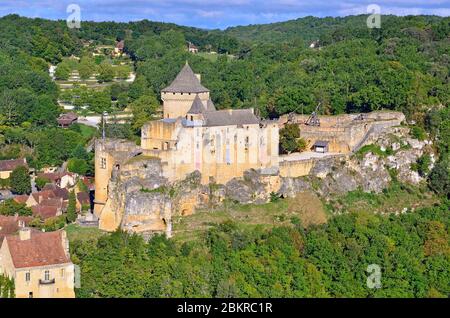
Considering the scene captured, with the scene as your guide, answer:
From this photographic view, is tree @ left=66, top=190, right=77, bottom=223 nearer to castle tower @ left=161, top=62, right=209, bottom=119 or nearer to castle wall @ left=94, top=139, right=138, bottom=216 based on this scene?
castle wall @ left=94, top=139, right=138, bottom=216

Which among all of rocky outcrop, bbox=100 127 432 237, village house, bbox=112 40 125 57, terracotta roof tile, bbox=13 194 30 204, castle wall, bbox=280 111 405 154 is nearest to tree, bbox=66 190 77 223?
rocky outcrop, bbox=100 127 432 237

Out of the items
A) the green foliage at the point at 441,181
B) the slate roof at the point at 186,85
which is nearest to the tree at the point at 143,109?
the slate roof at the point at 186,85

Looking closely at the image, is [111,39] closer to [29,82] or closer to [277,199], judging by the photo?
[29,82]

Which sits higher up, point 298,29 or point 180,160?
point 180,160

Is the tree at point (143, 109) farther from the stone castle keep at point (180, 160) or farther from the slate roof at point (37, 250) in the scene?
the slate roof at point (37, 250)

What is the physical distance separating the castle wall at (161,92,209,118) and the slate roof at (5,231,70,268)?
421 inches

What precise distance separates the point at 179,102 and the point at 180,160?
12.3 feet

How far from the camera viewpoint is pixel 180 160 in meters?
43.6

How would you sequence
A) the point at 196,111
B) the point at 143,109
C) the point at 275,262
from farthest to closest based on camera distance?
the point at 143,109, the point at 196,111, the point at 275,262

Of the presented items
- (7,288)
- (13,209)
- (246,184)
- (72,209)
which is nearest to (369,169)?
(246,184)

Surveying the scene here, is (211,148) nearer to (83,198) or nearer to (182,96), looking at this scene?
(182,96)

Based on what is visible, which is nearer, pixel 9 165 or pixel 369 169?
pixel 369 169

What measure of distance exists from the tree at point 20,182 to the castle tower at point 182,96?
13.0m

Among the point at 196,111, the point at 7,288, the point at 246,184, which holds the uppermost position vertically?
the point at 196,111
